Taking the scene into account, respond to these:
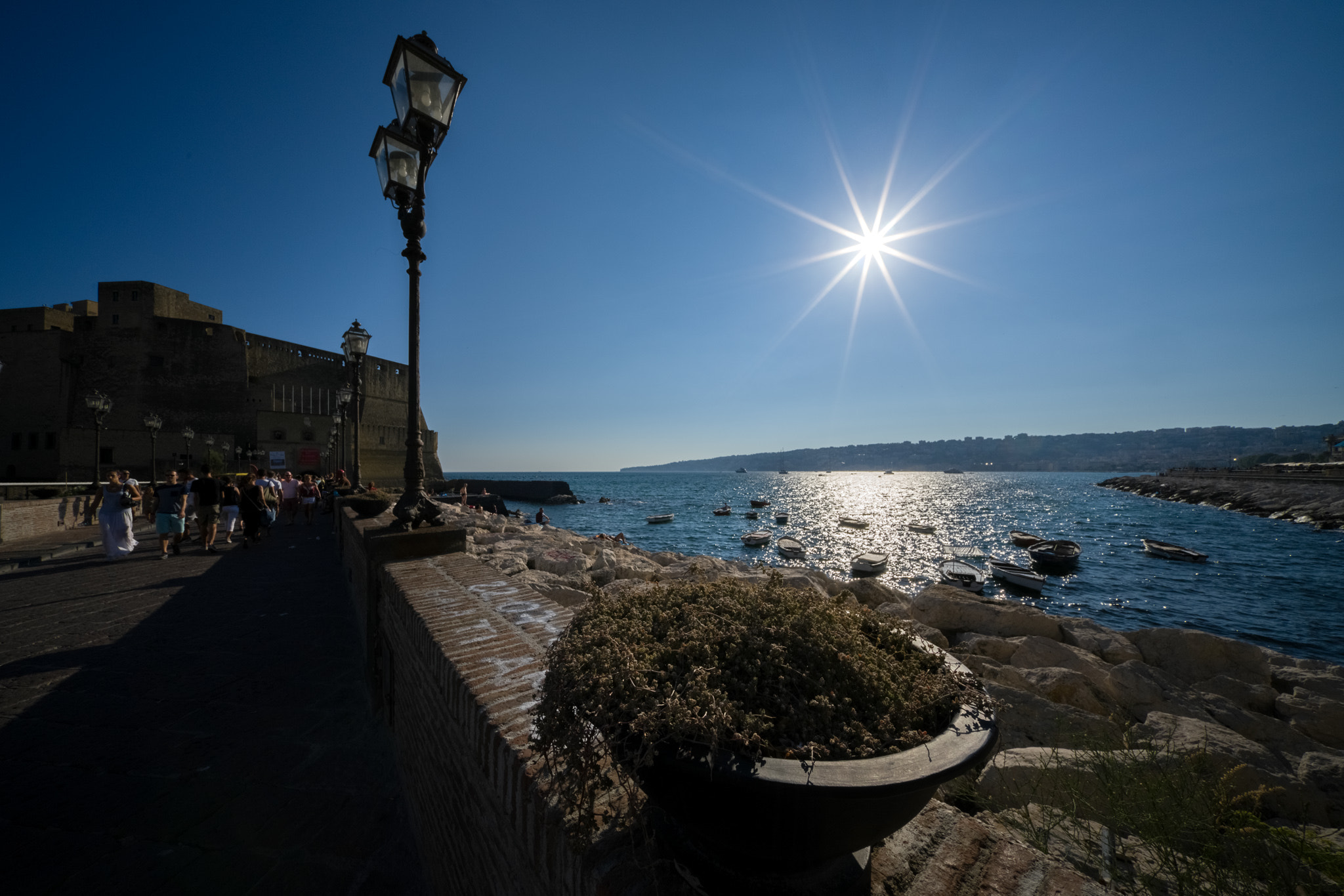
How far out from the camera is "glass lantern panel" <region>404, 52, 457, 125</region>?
412cm

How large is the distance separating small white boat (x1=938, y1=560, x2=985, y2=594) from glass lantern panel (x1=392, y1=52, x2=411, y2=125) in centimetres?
1925

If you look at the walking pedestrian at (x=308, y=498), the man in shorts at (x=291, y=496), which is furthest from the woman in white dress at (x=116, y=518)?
the walking pedestrian at (x=308, y=498)

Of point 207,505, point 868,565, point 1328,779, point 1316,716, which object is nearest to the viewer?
point 1328,779

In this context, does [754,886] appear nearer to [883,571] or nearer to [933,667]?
[933,667]

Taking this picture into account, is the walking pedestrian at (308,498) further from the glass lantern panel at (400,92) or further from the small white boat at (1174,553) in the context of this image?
the small white boat at (1174,553)

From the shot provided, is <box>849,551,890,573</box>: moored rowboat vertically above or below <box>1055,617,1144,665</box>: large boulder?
below

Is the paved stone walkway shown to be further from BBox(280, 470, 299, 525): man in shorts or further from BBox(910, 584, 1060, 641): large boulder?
BBox(280, 470, 299, 525): man in shorts

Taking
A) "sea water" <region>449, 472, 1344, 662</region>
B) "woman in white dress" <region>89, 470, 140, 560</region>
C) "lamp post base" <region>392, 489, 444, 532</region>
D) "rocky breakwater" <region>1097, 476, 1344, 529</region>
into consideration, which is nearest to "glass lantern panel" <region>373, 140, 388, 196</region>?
"lamp post base" <region>392, 489, 444, 532</region>

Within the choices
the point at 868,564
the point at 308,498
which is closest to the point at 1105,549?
the point at 868,564

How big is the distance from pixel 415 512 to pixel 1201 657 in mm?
10187

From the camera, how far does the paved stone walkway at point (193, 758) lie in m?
2.55

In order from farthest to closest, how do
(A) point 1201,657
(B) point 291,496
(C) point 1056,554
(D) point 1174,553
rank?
(D) point 1174,553 → (C) point 1056,554 → (B) point 291,496 → (A) point 1201,657

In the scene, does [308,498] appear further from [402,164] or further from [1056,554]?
[1056,554]

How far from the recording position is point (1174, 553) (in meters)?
23.5
